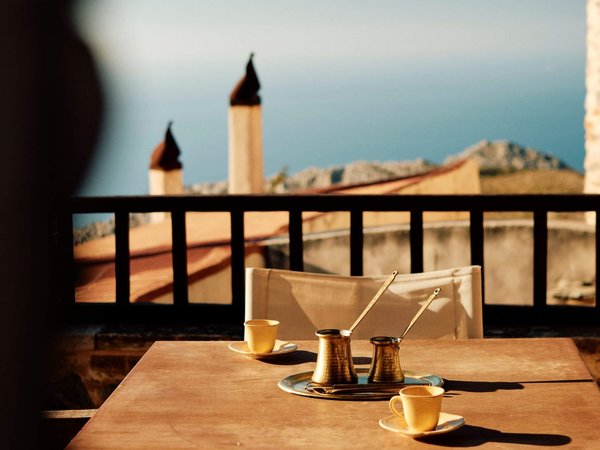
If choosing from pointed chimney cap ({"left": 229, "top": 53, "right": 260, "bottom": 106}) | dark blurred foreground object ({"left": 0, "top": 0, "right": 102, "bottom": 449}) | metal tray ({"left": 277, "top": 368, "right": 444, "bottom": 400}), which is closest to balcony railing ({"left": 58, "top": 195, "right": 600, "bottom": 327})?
metal tray ({"left": 277, "top": 368, "right": 444, "bottom": 400})

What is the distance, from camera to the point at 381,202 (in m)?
3.43

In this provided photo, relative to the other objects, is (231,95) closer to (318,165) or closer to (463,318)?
(463,318)

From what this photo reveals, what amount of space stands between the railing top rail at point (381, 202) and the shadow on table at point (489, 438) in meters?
2.09

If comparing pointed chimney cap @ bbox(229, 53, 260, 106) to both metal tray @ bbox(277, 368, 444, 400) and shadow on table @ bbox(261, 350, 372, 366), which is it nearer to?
shadow on table @ bbox(261, 350, 372, 366)

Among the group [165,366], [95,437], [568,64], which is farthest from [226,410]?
[568,64]

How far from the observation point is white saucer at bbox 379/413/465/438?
50.3 inches

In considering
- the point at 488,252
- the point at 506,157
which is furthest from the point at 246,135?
the point at 506,157

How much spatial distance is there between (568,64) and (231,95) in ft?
64.7

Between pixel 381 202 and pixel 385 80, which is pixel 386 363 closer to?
pixel 381 202

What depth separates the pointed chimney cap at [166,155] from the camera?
15344 mm

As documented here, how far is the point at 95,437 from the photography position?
1322 mm

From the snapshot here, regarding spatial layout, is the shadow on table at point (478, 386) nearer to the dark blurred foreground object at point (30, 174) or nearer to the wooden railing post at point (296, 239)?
the dark blurred foreground object at point (30, 174)

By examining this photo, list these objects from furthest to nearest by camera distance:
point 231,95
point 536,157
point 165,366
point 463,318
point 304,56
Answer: point 304,56
point 536,157
point 231,95
point 463,318
point 165,366

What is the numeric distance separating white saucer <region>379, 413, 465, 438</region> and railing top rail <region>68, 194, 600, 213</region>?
205cm
